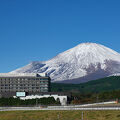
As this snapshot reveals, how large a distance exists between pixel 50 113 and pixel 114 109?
2757cm

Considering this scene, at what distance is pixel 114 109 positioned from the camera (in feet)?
515

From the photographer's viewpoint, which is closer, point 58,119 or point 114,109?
point 58,119

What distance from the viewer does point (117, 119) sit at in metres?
138

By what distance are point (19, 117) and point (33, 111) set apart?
15.9m

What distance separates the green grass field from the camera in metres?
146

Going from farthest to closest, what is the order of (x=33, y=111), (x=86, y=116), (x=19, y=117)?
(x=33, y=111) → (x=19, y=117) → (x=86, y=116)

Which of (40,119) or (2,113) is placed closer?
(40,119)

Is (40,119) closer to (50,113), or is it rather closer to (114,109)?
(50,113)

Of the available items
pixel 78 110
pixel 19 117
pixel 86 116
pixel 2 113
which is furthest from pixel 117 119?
pixel 2 113

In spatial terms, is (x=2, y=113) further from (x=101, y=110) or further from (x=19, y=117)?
(x=101, y=110)

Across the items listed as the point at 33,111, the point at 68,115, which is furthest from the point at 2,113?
the point at 68,115

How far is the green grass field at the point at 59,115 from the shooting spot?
146m

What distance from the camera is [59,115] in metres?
157

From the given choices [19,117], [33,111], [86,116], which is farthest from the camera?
[33,111]
